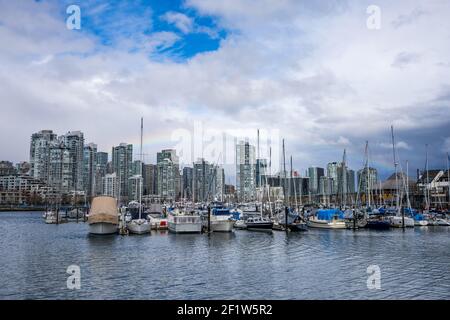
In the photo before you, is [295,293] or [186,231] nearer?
[295,293]

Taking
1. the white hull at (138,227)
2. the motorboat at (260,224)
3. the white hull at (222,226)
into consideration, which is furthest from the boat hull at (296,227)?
the white hull at (138,227)

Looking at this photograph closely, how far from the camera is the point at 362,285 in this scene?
27.5 metres

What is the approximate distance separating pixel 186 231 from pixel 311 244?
71.6 ft

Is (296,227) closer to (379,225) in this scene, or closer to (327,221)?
(327,221)

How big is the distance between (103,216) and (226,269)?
35051 mm

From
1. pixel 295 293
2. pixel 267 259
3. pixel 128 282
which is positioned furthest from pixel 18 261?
pixel 295 293

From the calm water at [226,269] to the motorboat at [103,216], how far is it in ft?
26.9

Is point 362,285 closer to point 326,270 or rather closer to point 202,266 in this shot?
point 326,270

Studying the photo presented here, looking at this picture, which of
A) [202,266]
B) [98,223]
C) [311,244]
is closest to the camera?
[202,266]

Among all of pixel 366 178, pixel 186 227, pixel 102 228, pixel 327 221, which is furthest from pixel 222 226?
pixel 366 178

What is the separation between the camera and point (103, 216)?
63906 mm
